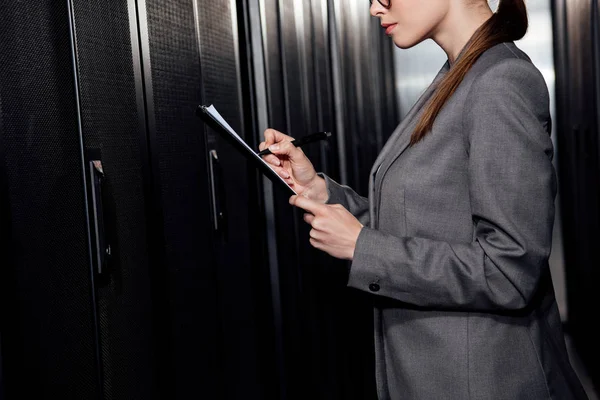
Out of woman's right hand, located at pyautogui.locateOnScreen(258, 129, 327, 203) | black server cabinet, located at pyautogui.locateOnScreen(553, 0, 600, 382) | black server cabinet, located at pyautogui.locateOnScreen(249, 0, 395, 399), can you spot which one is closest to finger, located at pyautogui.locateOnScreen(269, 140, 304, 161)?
woman's right hand, located at pyautogui.locateOnScreen(258, 129, 327, 203)

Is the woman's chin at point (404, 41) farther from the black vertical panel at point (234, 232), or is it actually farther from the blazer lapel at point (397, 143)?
the black vertical panel at point (234, 232)

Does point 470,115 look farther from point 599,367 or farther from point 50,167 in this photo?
point 599,367

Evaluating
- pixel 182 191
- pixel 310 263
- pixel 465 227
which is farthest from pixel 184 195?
pixel 310 263

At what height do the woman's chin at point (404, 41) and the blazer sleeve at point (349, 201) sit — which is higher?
the woman's chin at point (404, 41)

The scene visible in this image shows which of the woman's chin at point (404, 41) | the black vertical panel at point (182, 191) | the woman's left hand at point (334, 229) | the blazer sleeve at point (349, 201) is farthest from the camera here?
the black vertical panel at point (182, 191)

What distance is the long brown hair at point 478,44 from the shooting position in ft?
3.99

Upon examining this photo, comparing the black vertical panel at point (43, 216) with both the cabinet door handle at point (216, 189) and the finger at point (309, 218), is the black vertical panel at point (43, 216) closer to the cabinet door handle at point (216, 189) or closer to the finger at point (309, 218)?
the finger at point (309, 218)

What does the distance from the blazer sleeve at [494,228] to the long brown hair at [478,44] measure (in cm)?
6

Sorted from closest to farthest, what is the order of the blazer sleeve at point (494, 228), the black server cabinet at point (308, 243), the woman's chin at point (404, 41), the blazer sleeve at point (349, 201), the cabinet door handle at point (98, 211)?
1. the blazer sleeve at point (494, 228)
2. the woman's chin at point (404, 41)
3. the cabinet door handle at point (98, 211)
4. the blazer sleeve at point (349, 201)
5. the black server cabinet at point (308, 243)

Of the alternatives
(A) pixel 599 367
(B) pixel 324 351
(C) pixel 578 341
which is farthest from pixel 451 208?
(C) pixel 578 341

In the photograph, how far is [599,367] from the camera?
3.64m

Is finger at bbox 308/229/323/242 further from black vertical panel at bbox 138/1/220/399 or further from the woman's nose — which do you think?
black vertical panel at bbox 138/1/220/399

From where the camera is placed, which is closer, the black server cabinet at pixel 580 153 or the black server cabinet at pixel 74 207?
the black server cabinet at pixel 74 207

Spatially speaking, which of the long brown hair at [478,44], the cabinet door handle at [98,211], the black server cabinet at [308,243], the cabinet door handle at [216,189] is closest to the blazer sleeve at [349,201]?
the long brown hair at [478,44]
